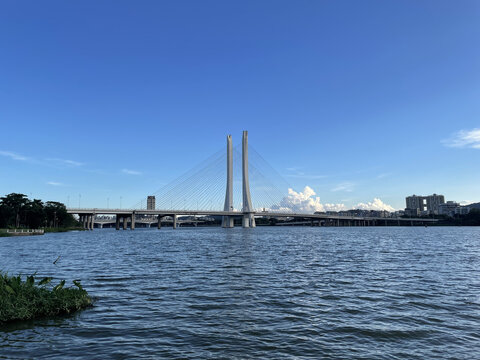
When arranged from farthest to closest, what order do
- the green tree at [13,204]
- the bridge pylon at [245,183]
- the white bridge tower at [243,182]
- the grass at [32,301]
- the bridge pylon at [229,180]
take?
the bridge pylon at [229,180] < the white bridge tower at [243,182] < the bridge pylon at [245,183] < the green tree at [13,204] < the grass at [32,301]

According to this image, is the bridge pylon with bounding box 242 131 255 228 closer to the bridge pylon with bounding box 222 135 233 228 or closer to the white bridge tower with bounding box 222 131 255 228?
A: the white bridge tower with bounding box 222 131 255 228

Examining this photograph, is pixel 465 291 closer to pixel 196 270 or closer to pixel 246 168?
pixel 196 270

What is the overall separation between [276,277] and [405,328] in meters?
11.2

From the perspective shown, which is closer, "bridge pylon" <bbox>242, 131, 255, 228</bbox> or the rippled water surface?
the rippled water surface

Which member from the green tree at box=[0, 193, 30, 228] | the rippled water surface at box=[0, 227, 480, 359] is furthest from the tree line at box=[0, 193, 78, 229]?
the rippled water surface at box=[0, 227, 480, 359]

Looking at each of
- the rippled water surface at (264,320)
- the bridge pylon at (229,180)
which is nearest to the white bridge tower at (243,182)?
the bridge pylon at (229,180)

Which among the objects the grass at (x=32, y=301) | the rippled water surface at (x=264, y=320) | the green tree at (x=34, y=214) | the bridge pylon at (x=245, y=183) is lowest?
the rippled water surface at (x=264, y=320)

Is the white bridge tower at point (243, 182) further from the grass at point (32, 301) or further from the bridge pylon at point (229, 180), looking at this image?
the grass at point (32, 301)

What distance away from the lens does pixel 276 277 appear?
22266 mm

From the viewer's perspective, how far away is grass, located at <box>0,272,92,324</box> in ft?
40.2

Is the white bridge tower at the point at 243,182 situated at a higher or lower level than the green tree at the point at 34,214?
higher

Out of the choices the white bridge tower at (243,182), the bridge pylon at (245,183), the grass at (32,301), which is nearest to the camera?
the grass at (32,301)

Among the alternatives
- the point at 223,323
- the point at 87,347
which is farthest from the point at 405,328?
the point at 87,347

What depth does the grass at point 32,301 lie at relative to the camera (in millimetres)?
12258
